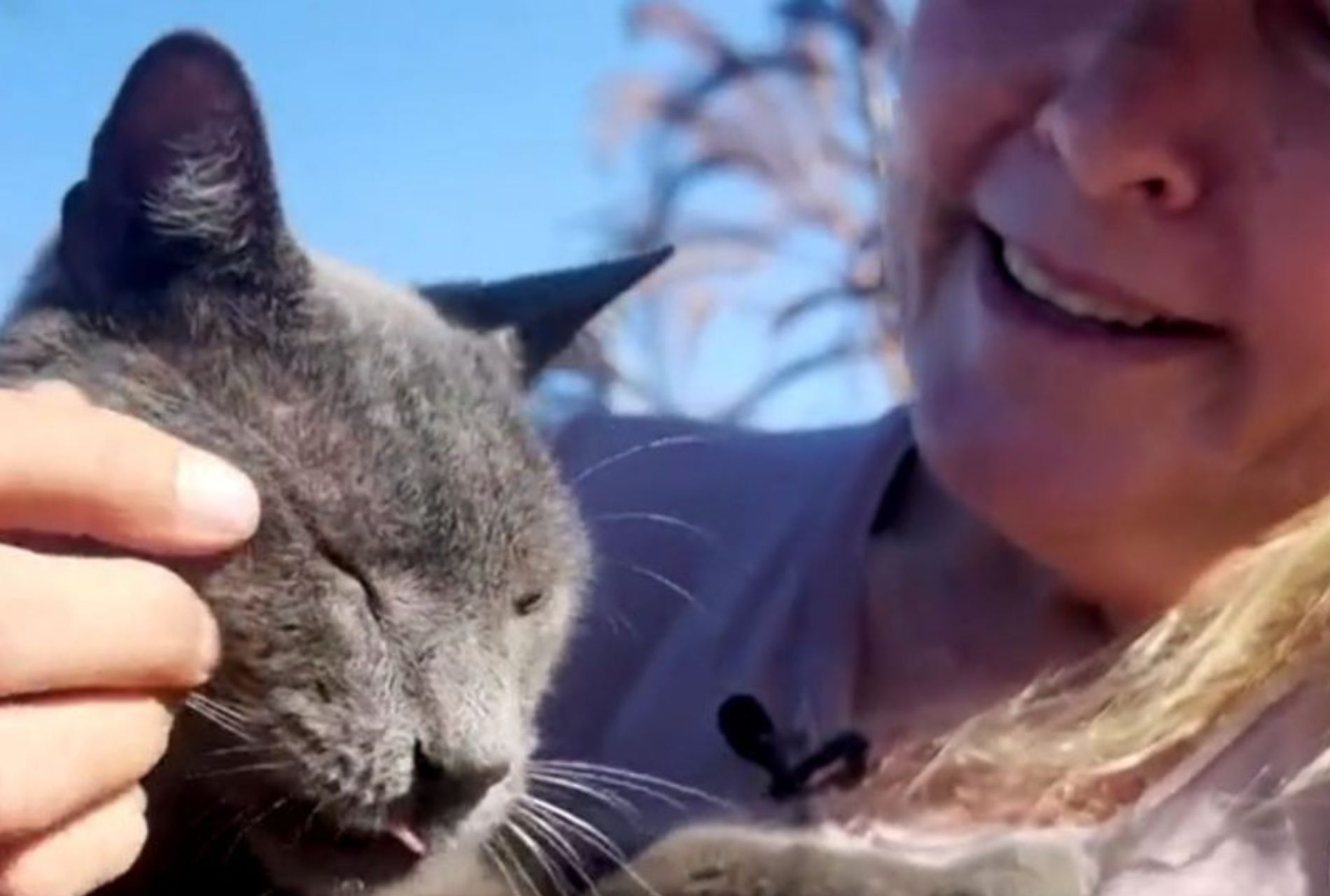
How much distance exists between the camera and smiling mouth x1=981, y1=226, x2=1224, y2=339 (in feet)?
3.21

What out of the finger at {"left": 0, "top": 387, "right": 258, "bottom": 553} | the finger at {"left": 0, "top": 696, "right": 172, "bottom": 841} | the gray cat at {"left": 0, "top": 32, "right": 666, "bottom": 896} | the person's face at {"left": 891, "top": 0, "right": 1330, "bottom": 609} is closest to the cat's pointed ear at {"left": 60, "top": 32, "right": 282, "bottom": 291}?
the gray cat at {"left": 0, "top": 32, "right": 666, "bottom": 896}

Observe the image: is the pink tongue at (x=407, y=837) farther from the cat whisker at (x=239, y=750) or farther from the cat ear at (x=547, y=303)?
the cat ear at (x=547, y=303)

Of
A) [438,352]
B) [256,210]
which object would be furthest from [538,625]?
[256,210]

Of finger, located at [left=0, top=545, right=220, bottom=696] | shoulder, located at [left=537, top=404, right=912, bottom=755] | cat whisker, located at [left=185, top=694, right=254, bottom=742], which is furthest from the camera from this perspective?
shoulder, located at [left=537, top=404, right=912, bottom=755]

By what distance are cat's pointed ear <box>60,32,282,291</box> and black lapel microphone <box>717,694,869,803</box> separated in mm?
323

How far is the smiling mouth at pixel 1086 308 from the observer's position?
3.21 feet

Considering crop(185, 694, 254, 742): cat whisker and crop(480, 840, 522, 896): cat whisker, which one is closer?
crop(185, 694, 254, 742): cat whisker

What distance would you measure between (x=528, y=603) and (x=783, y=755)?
14 cm

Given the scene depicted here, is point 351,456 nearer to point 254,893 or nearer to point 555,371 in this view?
point 254,893

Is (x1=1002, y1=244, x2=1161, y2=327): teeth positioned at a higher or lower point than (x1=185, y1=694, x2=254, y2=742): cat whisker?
higher

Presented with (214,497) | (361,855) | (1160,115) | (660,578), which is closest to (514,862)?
(361,855)

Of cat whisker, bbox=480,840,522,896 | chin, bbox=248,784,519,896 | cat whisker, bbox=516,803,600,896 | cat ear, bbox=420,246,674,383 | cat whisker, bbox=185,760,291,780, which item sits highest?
cat ear, bbox=420,246,674,383

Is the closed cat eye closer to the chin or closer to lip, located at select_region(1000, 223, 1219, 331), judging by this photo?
the chin

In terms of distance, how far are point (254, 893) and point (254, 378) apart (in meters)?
0.23
